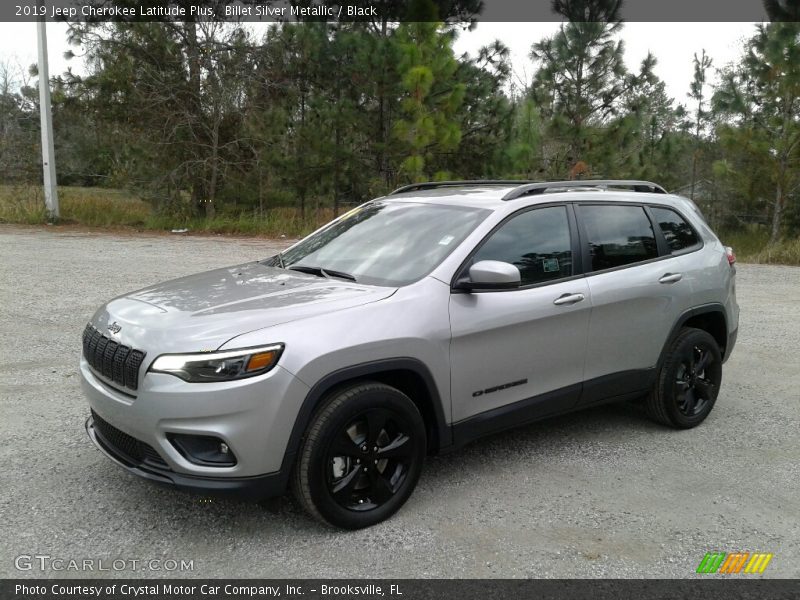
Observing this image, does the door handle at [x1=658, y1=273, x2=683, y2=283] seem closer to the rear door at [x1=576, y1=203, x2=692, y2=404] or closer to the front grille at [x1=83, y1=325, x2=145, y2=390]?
the rear door at [x1=576, y1=203, x2=692, y2=404]

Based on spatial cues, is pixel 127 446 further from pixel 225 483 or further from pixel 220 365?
pixel 220 365

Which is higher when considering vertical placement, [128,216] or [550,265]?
[550,265]

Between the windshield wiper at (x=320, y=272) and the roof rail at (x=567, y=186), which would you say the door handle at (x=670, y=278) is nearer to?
the roof rail at (x=567, y=186)

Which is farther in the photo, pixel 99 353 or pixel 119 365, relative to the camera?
pixel 99 353

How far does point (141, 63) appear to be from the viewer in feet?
66.8

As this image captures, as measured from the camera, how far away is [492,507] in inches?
147

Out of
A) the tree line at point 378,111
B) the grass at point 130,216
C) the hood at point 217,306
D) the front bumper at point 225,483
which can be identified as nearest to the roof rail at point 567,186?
the hood at point 217,306

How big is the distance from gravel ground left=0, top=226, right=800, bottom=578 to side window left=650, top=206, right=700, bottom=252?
1345 mm

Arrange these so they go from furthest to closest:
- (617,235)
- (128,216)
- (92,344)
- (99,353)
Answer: (128,216), (617,235), (92,344), (99,353)

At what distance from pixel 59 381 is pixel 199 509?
2.70m

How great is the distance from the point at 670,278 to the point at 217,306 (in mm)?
3096

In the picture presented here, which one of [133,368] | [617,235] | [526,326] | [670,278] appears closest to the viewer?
[133,368]

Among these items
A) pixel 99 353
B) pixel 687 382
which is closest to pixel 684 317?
pixel 687 382

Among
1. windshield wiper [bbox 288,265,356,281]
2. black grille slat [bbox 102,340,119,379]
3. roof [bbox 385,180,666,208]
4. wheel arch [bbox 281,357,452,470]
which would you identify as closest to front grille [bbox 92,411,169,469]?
black grille slat [bbox 102,340,119,379]
